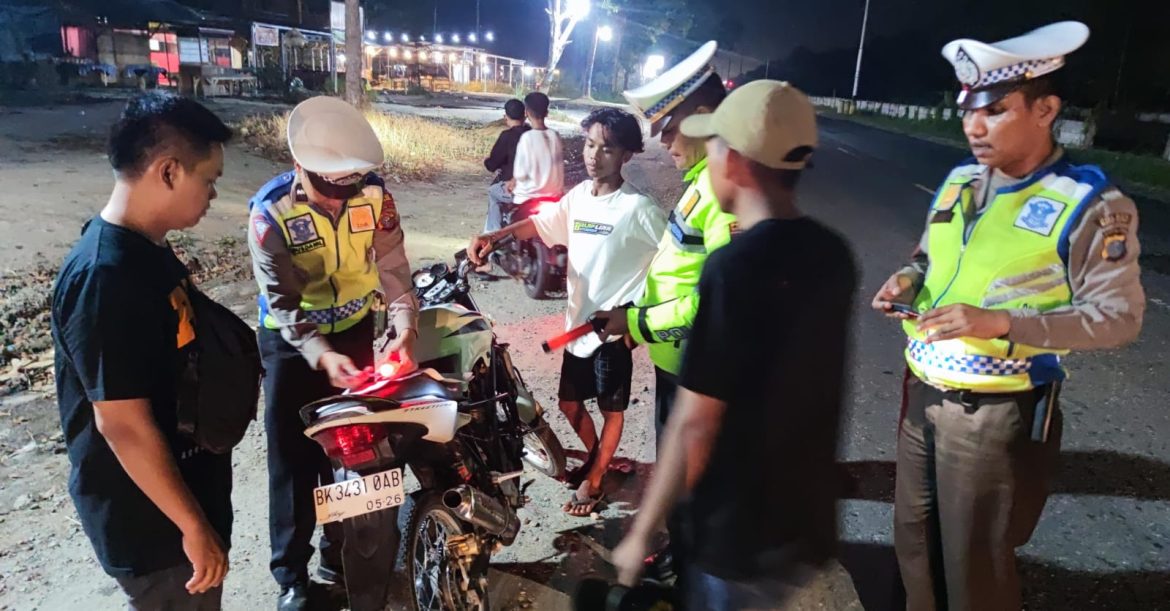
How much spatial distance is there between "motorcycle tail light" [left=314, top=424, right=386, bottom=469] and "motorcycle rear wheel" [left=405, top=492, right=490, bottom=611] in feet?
1.19

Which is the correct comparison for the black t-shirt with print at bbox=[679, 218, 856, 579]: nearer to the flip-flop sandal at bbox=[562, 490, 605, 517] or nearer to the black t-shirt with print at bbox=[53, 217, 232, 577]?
the black t-shirt with print at bbox=[53, 217, 232, 577]

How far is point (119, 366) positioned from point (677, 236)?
1775 millimetres

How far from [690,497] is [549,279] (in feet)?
16.8

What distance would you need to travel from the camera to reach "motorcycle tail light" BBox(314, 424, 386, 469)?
7.48 ft

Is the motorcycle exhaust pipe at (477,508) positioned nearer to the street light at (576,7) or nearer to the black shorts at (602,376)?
the black shorts at (602,376)

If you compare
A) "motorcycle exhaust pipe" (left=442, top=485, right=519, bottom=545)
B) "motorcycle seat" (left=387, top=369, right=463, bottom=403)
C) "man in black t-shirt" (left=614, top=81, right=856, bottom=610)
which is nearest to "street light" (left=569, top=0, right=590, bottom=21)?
"motorcycle seat" (left=387, top=369, right=463, bottom=403)

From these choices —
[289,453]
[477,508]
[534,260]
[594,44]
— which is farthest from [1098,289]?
[594,44]

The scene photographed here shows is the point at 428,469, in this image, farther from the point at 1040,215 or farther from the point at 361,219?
the point at 1040,215

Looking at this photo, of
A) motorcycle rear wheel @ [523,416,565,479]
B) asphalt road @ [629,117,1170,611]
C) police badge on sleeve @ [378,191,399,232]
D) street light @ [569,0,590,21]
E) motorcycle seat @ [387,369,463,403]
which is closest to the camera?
motorcycle seat @ [387,369,463,403]

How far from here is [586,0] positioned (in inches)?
1296

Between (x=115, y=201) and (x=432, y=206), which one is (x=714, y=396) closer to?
(x=115, y=201)

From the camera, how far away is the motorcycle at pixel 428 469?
233 cm

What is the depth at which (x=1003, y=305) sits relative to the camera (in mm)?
2080

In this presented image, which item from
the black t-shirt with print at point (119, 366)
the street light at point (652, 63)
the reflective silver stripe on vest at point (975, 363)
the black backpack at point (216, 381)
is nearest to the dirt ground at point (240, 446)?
the reflective silver stripe on vest at point (975, 363)
